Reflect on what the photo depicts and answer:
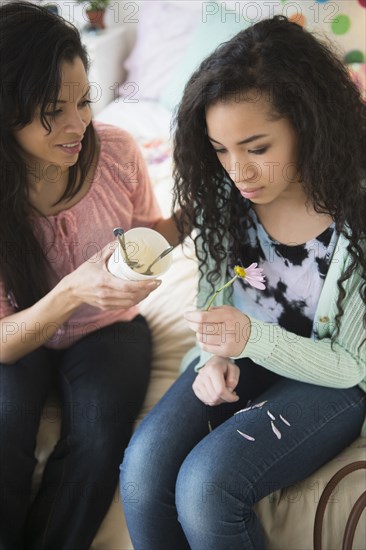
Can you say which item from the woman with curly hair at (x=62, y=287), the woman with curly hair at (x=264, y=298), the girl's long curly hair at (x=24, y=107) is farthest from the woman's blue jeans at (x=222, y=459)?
the girl's long curly hair at (x=24, y=107)

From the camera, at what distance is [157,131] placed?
7.78 feet

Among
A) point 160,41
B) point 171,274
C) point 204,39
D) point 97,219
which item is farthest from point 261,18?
point 97,219

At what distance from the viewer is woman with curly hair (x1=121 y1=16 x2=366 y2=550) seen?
98 cm

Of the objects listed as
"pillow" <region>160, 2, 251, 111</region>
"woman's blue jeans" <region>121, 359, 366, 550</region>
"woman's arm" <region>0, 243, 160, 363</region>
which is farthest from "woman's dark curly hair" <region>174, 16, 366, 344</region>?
"pillow" <region>160, 2, 251, 111</region>

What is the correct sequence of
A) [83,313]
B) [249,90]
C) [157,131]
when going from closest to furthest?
1. [249,90]
2. [83,313]
3. [157,131]

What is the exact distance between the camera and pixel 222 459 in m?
1.01

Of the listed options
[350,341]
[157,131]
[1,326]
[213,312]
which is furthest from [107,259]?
[157,131]

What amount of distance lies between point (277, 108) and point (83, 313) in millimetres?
621

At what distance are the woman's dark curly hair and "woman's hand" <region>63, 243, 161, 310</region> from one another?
0.88ft

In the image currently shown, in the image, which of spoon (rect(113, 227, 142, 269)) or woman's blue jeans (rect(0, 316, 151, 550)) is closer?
spoon (rect(113, 227, 142, 269))

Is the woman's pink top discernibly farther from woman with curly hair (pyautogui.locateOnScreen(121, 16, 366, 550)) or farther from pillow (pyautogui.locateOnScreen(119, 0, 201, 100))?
pillow (pyautogui.locateOnScreen(119, 0, 201, 100))

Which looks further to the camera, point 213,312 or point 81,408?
point 81,408

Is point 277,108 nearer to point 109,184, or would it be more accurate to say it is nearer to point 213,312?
point 213,312

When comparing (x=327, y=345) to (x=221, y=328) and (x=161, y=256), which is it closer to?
(x=221, y=328)
